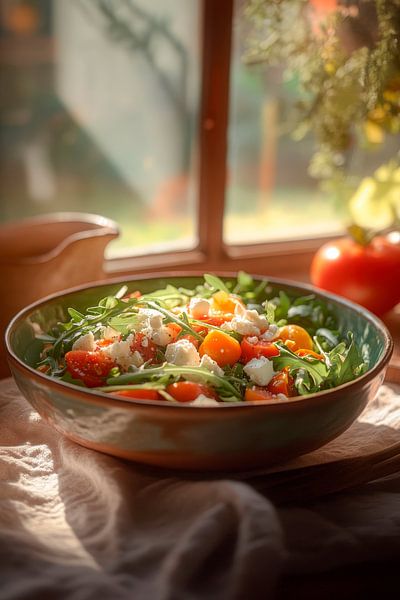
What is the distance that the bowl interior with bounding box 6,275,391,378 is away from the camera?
1.09 meters

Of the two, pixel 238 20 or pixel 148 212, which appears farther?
pixel 148 212

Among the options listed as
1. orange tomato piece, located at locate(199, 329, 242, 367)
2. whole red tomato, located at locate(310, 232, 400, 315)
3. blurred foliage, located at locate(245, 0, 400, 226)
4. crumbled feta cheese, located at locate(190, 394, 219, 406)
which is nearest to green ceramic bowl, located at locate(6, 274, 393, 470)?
crumbled feta cheese, located at locate(190, 394, 219, 406)

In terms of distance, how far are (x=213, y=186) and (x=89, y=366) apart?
0.96m

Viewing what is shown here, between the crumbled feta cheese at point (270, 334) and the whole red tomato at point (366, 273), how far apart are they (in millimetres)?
625

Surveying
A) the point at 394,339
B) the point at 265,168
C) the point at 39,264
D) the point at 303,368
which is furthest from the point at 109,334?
the point at 265,168

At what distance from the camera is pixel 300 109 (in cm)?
181

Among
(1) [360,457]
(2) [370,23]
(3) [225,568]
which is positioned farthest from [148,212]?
(3) [225,568]

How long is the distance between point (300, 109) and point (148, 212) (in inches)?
21.8

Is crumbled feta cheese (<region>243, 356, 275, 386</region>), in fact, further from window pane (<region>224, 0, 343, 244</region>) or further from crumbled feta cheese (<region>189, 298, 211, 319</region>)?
window pane (<region>224, 0, 343, 244</region>)

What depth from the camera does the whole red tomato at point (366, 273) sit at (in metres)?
1.65

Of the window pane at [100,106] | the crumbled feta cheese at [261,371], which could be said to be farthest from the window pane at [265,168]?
the crumbled feta cheese at [261,371]

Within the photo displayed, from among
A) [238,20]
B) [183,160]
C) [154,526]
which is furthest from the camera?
[183,160]

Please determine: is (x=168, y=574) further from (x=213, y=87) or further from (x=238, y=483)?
(x=213, y=87)

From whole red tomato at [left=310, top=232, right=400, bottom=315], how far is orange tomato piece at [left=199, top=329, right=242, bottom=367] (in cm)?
71
